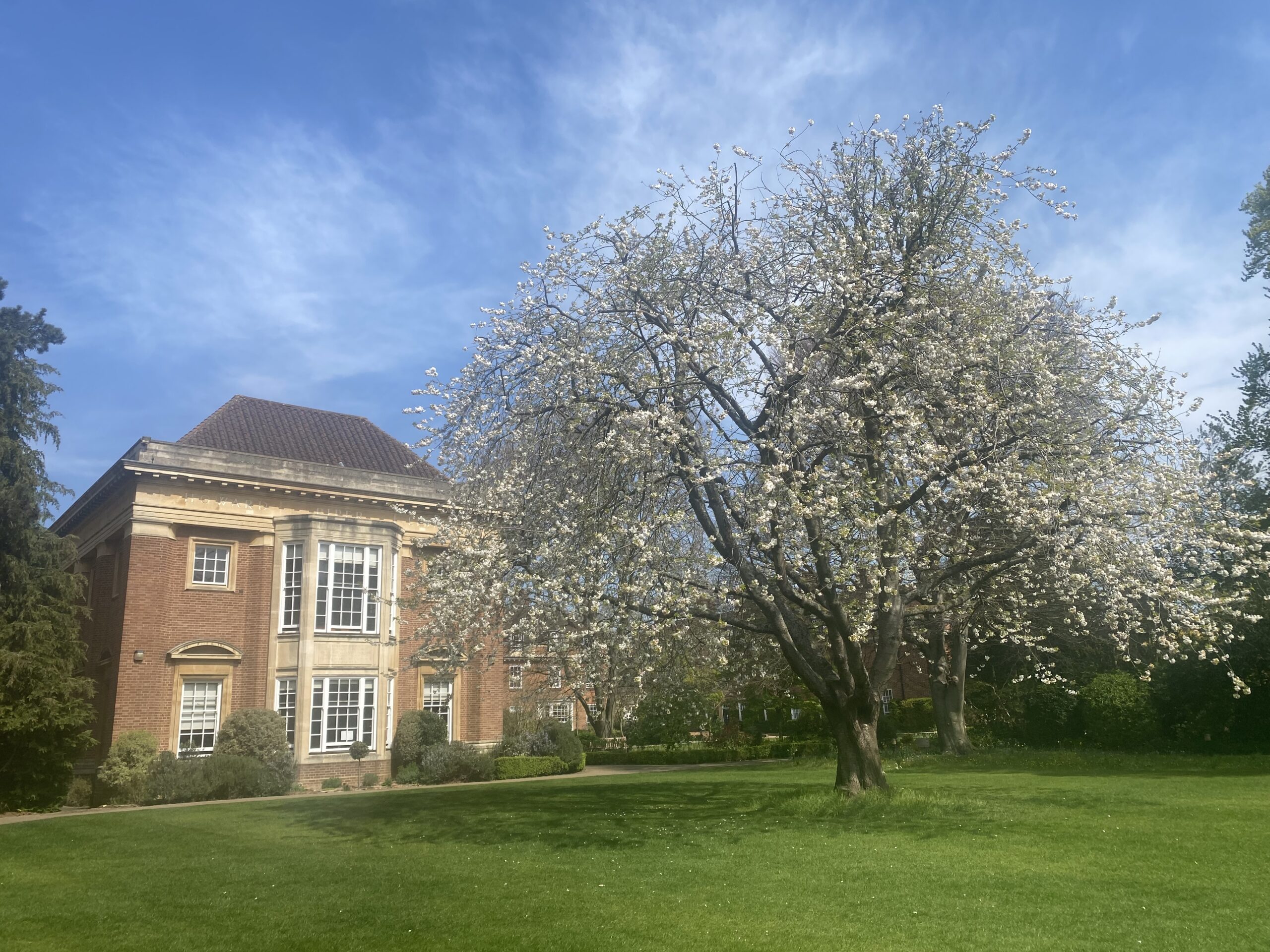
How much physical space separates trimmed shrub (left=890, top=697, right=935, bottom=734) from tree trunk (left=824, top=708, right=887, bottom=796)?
23.5m

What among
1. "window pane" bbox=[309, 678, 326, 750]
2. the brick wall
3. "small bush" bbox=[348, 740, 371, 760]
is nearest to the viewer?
the brick wall

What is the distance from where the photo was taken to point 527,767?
28.7m

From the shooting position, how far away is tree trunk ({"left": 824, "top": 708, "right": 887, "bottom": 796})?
1503cm

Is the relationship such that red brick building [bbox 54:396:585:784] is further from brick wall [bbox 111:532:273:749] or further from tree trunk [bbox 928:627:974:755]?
tree trunk [bbox 928:627:974:755]

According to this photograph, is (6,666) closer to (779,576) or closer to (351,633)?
(351,633)

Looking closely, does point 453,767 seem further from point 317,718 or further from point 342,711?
point 317,718

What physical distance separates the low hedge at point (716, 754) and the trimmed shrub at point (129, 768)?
610 inches

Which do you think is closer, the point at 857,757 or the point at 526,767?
the point at 857,757

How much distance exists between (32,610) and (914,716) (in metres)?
31.4

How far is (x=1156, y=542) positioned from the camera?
1379 cm

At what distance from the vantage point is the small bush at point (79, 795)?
23562 mm

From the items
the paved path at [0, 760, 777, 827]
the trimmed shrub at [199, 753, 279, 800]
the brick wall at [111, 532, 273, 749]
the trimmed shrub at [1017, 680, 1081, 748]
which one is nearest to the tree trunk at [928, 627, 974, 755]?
the trimmed shrub at [1017, 680, 1081, 748]

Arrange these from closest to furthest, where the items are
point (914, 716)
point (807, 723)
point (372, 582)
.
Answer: point (372, 582) → point (807, 723) → point (914, 716)

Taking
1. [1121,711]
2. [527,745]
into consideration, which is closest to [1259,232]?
[1121,711]
